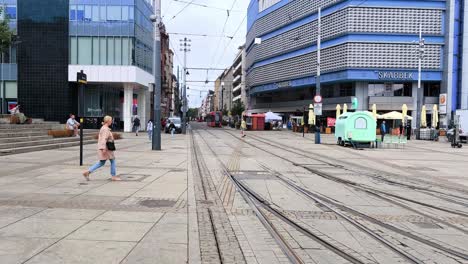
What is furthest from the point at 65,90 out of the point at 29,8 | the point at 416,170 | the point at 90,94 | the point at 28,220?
the point at 28,220

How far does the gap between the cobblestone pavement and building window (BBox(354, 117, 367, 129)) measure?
586 inches

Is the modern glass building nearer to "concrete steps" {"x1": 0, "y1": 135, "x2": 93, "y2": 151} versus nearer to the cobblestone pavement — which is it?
"concrete steps" {"x1": 0, "y1": 135, "x2": 93, "y2": 151}

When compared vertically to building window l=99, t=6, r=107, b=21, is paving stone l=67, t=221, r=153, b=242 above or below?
below

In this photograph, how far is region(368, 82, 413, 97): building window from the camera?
67.1m

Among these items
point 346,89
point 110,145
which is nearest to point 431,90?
point 346,89

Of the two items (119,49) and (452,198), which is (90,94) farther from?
(452,198)

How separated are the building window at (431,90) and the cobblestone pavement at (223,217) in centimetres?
5637

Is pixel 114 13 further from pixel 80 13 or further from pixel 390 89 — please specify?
pixel 390 89

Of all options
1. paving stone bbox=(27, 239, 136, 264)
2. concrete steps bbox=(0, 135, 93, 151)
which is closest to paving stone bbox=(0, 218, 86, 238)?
paving stone bbox=(27, 239, 136, 264)

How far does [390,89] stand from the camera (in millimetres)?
67062

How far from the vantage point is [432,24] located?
6444 cm

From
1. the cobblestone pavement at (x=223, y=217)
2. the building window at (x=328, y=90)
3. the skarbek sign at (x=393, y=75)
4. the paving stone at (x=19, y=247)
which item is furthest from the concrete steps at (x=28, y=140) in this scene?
the building window at (x=328, y=90)

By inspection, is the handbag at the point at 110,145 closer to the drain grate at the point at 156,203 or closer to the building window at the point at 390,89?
the drain grate at the point at 156,203

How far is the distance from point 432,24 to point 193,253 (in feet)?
218
